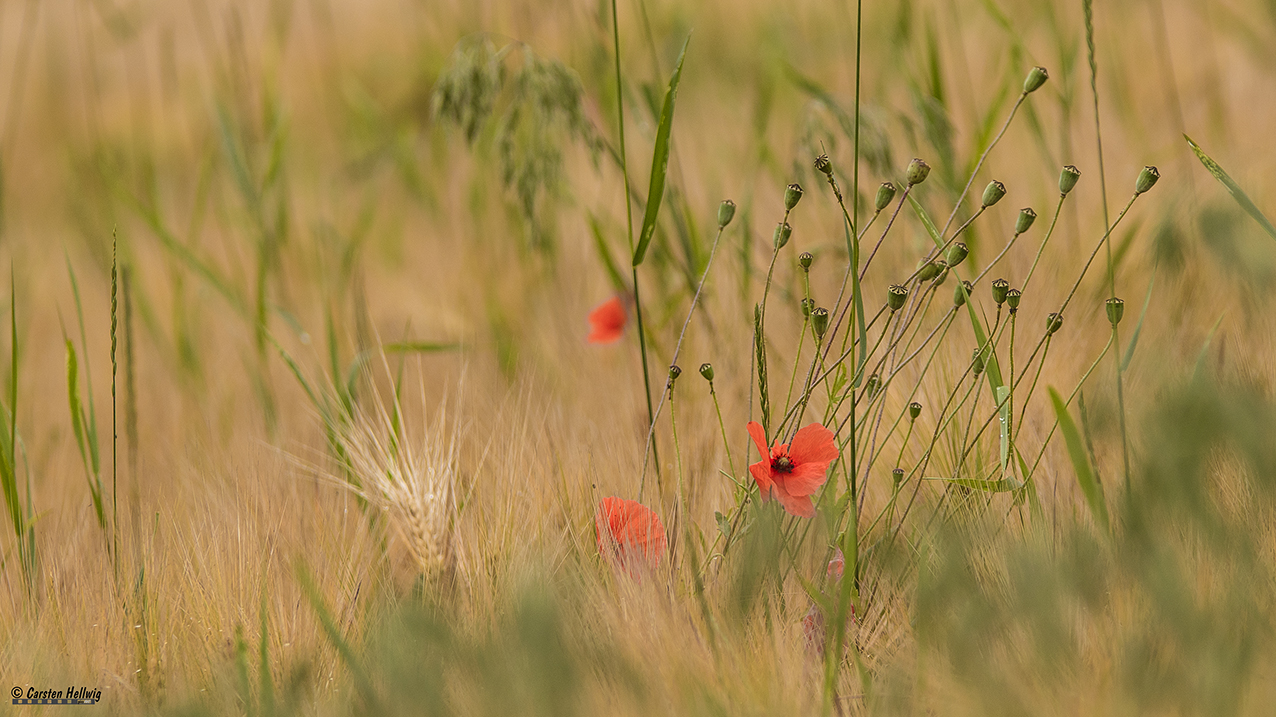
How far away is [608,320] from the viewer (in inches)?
39.0

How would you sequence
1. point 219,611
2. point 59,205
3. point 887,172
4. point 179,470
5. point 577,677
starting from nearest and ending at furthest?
point 577,677 → point 219,611 → point 179,470 → point 887,172 → point 59,205

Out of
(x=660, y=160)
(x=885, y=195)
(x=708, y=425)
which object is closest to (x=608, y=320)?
(x=708, y=425)

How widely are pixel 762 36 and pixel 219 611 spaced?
4.90 ft

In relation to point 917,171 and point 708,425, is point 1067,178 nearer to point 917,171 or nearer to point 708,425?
point 917,171

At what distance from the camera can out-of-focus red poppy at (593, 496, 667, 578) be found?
58cm

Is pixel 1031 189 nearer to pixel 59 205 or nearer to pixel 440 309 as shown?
pixel 440 309

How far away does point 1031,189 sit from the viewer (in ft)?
4.01

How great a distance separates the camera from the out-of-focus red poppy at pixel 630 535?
1.90 feet

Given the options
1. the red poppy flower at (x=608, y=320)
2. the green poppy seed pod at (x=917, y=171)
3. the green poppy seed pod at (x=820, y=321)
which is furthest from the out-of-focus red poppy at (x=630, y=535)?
the red poppy flower at (x=608, y=320)

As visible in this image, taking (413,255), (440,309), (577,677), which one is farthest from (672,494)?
(413,255)

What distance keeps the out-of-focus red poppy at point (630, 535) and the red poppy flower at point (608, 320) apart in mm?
388

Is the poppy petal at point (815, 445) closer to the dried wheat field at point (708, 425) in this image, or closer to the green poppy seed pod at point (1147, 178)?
the dried wheat field at point (708, 425)

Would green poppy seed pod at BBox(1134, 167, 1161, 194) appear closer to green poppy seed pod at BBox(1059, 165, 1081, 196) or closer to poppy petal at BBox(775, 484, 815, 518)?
green poppy seed pod at BBox(1059, 165, 1081, 196)

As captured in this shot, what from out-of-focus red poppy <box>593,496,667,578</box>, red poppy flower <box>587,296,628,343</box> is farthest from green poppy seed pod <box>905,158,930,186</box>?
red poppy flower <box>587,296,628,343</box>
